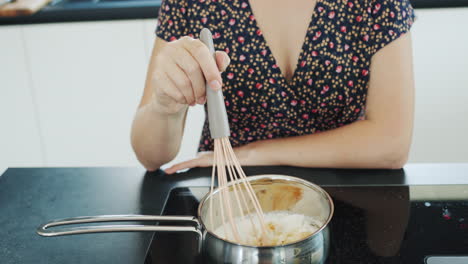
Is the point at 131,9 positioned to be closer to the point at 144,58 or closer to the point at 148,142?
the point at 144,58

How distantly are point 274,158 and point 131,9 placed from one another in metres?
1.22

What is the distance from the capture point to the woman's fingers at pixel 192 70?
1.98 feet

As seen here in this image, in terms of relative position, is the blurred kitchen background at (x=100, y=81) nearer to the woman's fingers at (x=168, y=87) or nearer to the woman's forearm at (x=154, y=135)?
the woman's forearm at (x=154, y=135)

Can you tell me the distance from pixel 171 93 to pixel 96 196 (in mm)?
244

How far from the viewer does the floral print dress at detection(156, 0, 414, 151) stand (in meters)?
0.97

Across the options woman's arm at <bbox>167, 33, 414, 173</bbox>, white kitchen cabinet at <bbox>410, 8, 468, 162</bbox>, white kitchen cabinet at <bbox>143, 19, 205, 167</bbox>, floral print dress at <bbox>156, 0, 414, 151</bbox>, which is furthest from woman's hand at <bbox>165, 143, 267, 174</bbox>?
white kitchen cabinet at <bbox>410, 8, 468, 162</bbox>

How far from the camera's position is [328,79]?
39.6 inches

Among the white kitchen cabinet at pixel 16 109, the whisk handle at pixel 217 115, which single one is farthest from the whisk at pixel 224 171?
the white kitchen cabinet at pixel 16 109

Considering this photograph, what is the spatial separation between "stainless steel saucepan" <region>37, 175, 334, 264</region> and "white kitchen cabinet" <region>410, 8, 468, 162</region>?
4.58 feet

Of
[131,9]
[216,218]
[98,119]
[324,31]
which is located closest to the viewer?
[216,218]

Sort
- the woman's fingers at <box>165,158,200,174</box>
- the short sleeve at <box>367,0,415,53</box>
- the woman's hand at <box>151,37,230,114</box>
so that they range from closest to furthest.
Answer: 1. the woman's hand at <box>151,37,230,114</box>
2. the woman's fingers at <box>165,158,200,174</box>
3. the short sleeve at <box>367,0,415,53</box>

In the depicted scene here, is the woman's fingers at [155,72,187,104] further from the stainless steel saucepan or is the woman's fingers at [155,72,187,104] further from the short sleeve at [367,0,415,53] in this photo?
the short sleeve at [367,0,415,53]

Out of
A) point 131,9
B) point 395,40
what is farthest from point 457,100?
point 131,9

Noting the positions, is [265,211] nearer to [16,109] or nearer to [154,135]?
[154,135]
